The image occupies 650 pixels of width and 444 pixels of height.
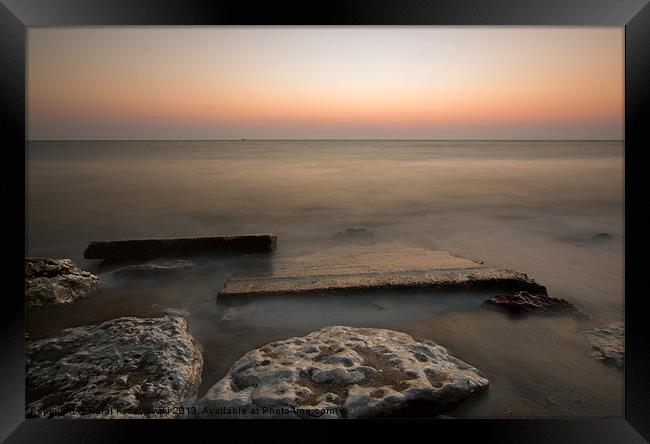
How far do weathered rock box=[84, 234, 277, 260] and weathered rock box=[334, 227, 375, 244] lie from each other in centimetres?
114

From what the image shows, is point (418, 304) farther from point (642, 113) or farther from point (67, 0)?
point (67, 0)

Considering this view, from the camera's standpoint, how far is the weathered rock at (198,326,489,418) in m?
1.82

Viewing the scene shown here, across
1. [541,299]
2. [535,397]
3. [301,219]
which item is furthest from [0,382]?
[301,219]

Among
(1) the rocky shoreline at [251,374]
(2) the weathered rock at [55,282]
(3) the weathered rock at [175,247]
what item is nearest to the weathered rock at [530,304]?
(1) the rocky shoreline at [251,374]

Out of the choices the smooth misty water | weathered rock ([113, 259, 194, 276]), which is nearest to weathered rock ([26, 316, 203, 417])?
the smooth misty water

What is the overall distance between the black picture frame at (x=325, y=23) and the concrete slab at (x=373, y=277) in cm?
162

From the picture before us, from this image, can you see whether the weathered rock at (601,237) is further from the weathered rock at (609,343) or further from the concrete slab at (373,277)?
Result: the weathered rock at (609,343)

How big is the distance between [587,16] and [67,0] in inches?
77.5

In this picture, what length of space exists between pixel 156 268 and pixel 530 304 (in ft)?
10.3

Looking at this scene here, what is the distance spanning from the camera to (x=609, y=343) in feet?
8.28

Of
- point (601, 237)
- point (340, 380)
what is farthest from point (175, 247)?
point (601, 237)

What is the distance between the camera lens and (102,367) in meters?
2.15

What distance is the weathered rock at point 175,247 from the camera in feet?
13.4

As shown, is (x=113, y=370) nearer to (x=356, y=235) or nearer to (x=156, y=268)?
(x=156, y=268)
